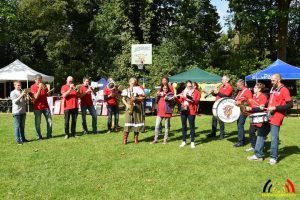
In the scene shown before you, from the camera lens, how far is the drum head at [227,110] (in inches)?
399

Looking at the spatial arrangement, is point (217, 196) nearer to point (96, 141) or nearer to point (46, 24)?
point (96, 141)

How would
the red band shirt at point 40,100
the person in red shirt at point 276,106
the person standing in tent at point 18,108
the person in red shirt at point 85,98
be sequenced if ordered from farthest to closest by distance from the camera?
1. the person in red shirt at point 85,98
2. the red band shirt at point 40,100
3. the person standing in tent at point 18,108
4. the person in red shirt at point 276,106

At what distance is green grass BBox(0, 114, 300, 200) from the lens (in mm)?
6441

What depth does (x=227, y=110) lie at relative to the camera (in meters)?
10.2

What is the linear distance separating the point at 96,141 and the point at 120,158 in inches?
97.5

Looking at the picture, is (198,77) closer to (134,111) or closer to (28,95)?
(134,111)

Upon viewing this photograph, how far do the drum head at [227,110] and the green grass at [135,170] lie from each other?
0.80 metres

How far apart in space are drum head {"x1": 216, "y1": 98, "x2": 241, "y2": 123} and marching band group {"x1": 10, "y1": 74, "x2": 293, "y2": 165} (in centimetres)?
17

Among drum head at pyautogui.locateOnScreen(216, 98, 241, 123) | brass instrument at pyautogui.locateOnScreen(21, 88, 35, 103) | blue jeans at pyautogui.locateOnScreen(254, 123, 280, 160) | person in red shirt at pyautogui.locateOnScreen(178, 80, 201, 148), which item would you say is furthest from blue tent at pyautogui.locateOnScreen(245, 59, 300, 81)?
brass instrument at pyautogui.locateOnScreen(21, 88, 35, 103)

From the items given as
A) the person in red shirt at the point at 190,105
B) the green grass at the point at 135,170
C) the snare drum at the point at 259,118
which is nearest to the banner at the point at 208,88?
the green grass at the point at 135,170

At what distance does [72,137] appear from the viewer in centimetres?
1205

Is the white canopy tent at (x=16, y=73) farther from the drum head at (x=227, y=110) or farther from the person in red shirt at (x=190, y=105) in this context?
the drum head at (x=227, y=110)

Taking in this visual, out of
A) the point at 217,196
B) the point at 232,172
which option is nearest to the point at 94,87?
the point at 232,172

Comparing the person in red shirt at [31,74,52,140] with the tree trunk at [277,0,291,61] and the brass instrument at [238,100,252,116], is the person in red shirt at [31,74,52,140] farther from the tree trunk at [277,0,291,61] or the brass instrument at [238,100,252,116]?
the tree trunk at [277,0,291,61]
